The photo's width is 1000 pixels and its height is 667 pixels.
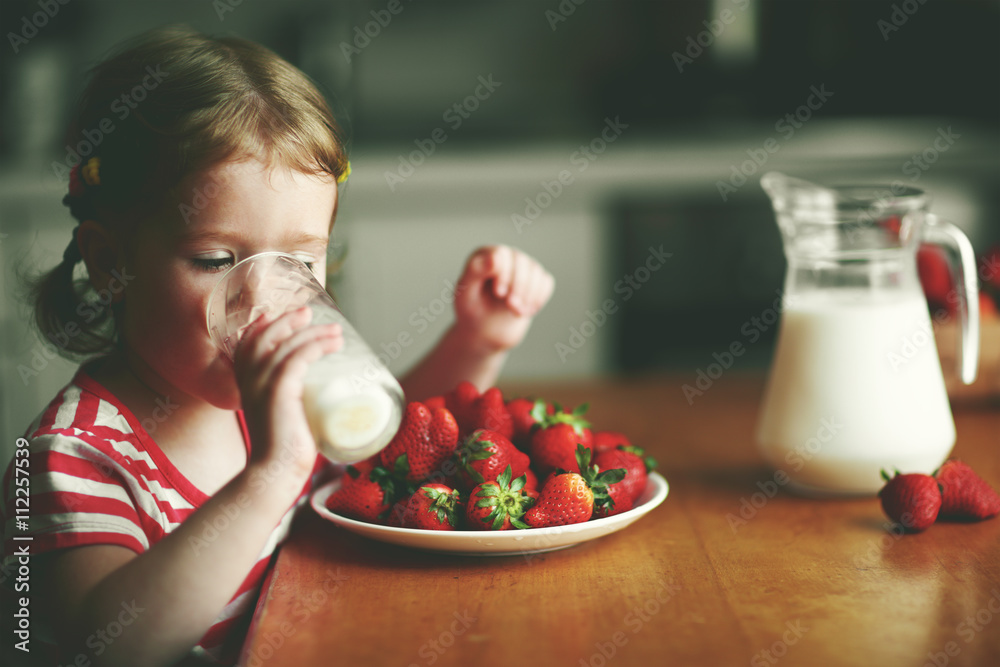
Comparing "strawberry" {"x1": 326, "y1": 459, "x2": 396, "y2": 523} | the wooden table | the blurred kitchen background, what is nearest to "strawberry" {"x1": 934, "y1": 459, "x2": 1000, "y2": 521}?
the wooden table

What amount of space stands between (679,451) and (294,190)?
0.57 m

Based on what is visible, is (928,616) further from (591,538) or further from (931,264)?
(931,264)

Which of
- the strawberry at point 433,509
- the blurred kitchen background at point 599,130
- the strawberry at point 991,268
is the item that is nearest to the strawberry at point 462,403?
the strawberry at point 433,509

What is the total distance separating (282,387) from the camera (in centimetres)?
62

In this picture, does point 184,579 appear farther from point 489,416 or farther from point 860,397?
point 860,397

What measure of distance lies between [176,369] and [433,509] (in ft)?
1.03

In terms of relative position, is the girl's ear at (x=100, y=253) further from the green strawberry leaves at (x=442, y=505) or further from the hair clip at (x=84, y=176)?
the green strawberry leaves at (x=442, y=505)

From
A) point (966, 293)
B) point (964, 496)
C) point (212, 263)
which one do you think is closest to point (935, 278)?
point (966, 293)

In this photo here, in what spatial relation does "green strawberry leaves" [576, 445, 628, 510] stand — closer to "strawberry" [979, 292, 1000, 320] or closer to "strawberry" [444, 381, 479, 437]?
"strawberry" [444, 381, 479, 437]

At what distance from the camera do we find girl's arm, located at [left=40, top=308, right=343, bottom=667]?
0.62 m

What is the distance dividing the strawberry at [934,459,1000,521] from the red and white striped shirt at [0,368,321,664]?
64cm

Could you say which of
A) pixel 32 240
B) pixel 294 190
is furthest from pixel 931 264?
pixel 32 240

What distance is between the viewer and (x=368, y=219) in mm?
2873

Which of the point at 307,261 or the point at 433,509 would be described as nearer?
the point at 433,509
